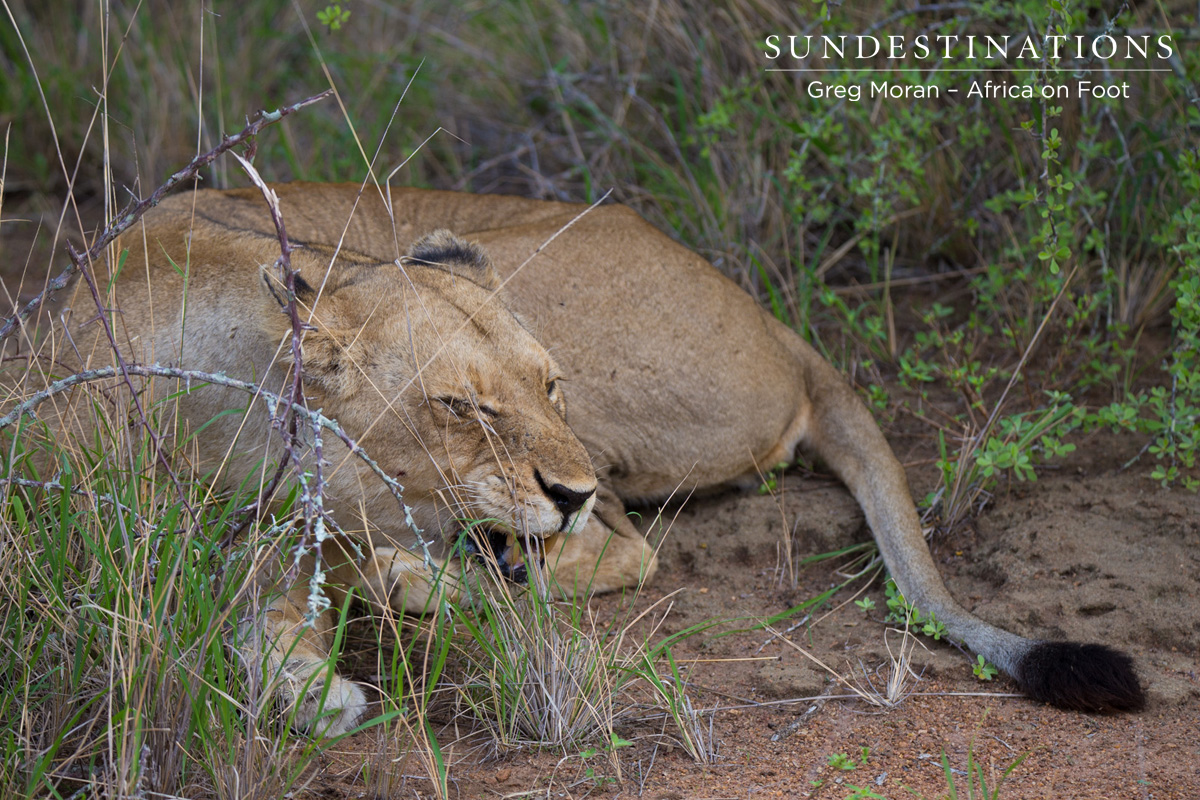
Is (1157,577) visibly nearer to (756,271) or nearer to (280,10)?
(756,271)

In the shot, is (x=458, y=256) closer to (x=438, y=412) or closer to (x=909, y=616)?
(x=438, y=412)

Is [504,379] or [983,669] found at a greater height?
[504,379]

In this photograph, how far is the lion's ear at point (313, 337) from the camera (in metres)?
2.34

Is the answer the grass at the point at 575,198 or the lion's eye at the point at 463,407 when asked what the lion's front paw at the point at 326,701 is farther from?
the lion's eye at the point at 463,407

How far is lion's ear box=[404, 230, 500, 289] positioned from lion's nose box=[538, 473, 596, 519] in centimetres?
66

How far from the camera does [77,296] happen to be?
2.94 meters

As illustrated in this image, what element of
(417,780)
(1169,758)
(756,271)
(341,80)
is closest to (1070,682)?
(1169,758)

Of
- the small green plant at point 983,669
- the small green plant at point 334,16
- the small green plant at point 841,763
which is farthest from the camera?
the small green plant at point 334,16

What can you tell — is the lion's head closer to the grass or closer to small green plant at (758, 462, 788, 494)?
the grass

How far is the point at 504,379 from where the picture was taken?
2438mm

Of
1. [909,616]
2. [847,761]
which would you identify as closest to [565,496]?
[847,761]

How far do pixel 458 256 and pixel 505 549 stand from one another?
766 millimetres

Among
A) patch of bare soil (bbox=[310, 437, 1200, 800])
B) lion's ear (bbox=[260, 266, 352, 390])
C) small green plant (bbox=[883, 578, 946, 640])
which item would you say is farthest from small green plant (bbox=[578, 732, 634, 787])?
lion's ear (bbox=[260, 266, 352, 390])

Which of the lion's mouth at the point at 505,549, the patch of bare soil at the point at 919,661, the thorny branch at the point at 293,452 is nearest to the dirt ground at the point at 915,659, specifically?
the patch of bare soil at the point at 919,661
